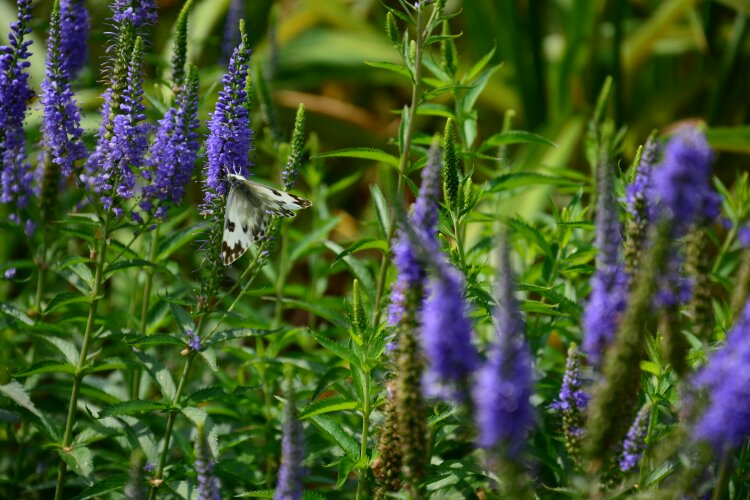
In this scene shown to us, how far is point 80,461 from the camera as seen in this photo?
293cm

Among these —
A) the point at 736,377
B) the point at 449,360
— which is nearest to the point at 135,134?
the point at 449,360

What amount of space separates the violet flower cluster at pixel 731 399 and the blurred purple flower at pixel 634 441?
73cm

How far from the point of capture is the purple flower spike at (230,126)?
2.70 m

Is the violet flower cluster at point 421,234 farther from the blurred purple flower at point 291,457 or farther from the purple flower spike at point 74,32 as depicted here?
the purple flower spike at point 74,32

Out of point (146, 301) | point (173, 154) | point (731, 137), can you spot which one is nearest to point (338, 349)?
point (173, 154)

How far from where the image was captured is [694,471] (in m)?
1.66

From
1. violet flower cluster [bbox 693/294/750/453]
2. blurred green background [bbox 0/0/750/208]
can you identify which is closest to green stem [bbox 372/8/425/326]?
violet flower cluster [bbox 693/294/750/453]

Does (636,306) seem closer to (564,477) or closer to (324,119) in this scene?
(564,477)

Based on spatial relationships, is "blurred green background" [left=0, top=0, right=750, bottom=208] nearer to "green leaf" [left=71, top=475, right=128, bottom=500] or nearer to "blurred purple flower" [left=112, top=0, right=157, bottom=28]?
"blurred purple flower" [left=112, top=0, right=157, bottom=28]

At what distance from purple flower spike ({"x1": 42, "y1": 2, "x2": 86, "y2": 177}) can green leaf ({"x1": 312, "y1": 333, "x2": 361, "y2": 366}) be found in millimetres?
1006

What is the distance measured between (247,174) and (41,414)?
1.13 metres

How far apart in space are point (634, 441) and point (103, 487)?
162 centimetres

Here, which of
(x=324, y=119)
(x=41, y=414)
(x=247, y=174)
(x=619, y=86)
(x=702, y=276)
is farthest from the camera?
(x=324, y=119)

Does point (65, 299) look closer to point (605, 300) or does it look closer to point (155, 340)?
point (155, 340)
